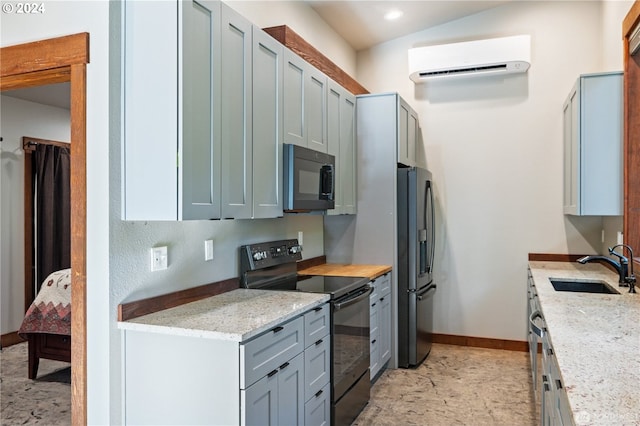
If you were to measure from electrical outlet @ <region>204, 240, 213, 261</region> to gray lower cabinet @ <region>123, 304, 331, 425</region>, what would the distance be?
654mm

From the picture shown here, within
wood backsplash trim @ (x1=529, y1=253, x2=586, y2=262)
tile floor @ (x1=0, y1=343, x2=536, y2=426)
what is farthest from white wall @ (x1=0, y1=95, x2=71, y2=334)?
wood backsplash trim @ (x1=529, y1=253, x2=586, y2=262)

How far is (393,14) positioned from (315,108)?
1.74 metres

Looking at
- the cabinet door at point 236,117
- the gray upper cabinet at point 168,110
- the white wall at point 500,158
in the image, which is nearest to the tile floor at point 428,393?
the white wall at point 500,158

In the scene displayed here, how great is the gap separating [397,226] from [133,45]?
2.64 m

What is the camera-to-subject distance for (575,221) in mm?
4367

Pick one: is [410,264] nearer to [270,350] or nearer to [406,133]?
[406,133]

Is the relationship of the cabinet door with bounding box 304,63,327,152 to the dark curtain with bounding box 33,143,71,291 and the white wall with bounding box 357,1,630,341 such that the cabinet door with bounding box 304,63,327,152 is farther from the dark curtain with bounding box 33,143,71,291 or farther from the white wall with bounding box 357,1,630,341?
the dark curtain with bounding box 33,143,71,291

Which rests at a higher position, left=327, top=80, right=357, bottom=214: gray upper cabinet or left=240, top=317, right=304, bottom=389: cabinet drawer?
left=327, top=80, right=357, bottom=214: gray upper cabinet

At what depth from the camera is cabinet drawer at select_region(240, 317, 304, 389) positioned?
6.00 feet

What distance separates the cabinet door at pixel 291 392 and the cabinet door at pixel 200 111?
78 centimetres

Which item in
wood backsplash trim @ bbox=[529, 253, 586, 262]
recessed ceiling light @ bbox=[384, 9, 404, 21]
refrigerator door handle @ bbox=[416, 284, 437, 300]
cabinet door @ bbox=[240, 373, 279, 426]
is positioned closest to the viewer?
cabinet door @ bbox=[240, 373, 279, 426]

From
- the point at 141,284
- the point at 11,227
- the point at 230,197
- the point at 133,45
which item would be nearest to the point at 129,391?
the point at 141,284

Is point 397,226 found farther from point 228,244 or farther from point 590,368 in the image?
point 590,368

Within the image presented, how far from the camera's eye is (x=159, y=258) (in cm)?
224
